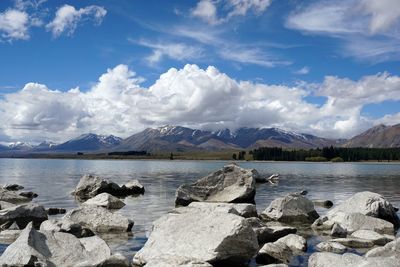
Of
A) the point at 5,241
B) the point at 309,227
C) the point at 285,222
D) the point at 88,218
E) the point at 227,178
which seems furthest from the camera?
the point at 227,178

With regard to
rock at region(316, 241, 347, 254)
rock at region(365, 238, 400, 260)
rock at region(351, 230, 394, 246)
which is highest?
rock at region(365, 238, 400, 260)

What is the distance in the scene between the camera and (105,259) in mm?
17625

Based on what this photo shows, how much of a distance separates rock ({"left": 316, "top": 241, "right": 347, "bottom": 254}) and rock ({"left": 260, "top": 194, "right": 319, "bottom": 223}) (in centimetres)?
970

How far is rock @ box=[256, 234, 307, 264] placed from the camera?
20328mm

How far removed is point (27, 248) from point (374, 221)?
20546 mm

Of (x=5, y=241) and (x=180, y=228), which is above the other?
(x=180, y=228)

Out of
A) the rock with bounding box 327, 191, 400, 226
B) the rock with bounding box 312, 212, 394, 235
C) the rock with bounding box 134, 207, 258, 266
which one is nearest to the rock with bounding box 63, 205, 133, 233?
the rock with bounding box 134, 207, 258, 266

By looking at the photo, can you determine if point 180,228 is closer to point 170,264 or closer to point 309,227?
point 170,264

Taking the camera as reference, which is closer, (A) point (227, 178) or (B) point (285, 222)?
(B) point (285, 222)

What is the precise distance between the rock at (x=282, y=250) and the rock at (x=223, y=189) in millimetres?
19590

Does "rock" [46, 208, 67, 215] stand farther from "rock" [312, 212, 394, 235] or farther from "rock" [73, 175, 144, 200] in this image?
"rock" [312, 212, 394, 235]

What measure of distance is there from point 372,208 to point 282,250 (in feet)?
43.0

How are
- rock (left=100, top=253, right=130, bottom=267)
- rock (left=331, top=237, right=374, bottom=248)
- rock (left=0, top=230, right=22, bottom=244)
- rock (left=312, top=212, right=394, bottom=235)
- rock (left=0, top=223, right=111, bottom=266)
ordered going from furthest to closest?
rock (left=312, top=212, right=394, bottom=235)
rock (left=0, top=230, right=22, bottom=244)
rock (left=331, top=237, right=374, bottom=248)
rock (left=100, top=253, right=130, bottom=267)
rock (left=0, top=223, right=111, bottom=266)

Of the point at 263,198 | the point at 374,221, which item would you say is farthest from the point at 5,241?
the point at 263,198
